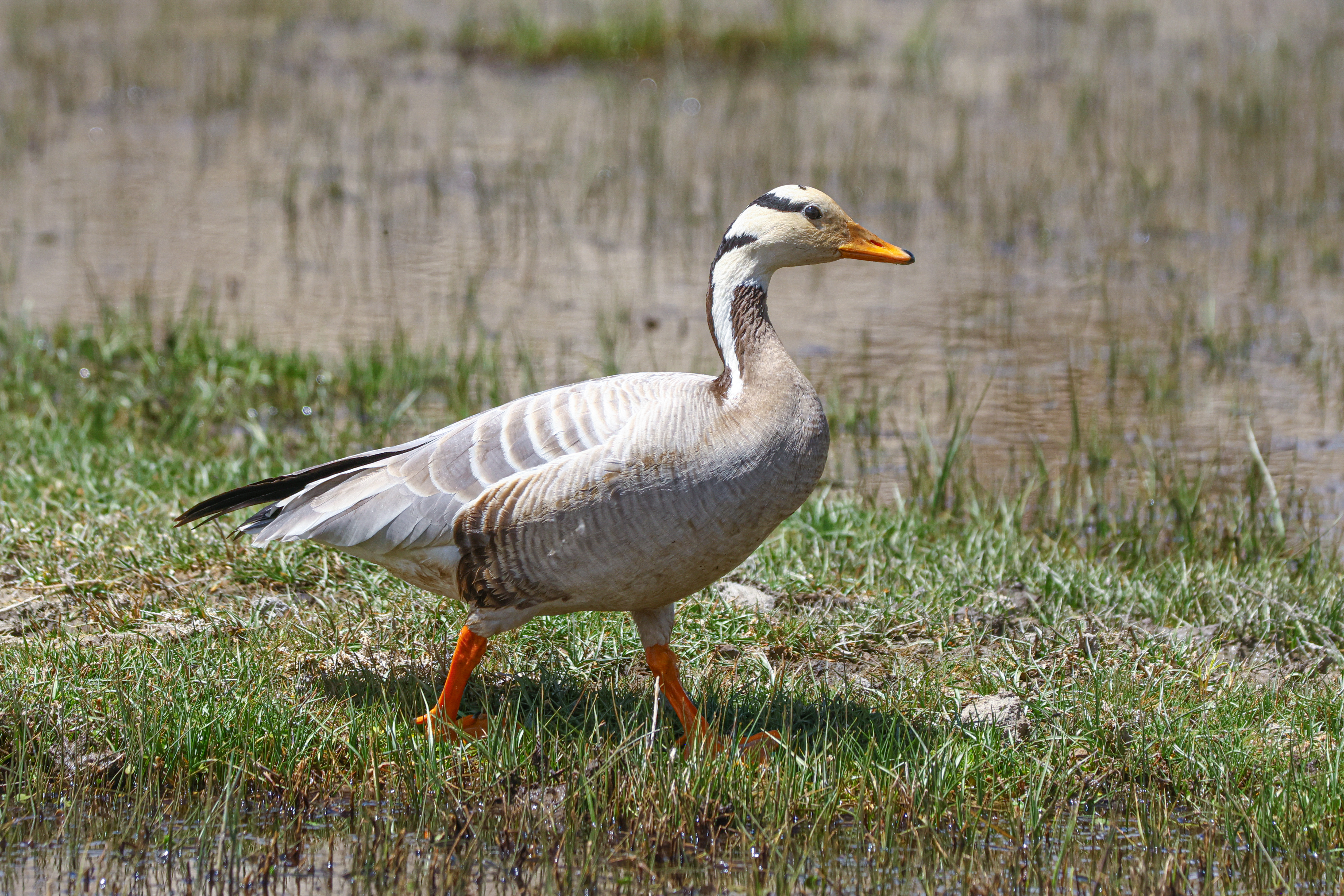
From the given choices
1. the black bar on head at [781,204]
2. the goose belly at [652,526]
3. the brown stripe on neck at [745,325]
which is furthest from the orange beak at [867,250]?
the goose belly at [652,526]

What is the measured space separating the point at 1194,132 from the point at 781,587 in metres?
9.95

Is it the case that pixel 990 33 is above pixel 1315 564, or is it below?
above

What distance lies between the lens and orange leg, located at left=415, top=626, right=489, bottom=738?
13.3 feet

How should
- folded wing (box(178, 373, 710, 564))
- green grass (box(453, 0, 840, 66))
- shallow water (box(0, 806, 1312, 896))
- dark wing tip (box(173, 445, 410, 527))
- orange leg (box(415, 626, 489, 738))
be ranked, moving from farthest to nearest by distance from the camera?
1. green grass (box(453, 0, 840, 66))
2. dark wing tip (box(173, 445, 410, 527))
3. orange leg (box(415, 626, 489, 738))
4. folded wing (box(178, 373, 710, 564))
5. shallow water (box(0, 806, 1312, 896))

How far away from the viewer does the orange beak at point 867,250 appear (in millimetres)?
4078

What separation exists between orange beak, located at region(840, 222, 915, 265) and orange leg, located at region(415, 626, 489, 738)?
157 centimetres

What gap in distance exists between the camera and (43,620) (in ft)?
15.3

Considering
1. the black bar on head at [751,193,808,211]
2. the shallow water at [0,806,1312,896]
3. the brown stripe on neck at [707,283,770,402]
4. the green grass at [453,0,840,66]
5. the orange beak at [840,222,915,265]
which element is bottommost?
the shallow water at [0,806,1312,896]

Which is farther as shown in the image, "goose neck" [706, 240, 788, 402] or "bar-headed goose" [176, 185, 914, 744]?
"goose neck" [706, 240, 788, 402]

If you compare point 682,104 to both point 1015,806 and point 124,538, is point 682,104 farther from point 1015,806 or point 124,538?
point 1015,806

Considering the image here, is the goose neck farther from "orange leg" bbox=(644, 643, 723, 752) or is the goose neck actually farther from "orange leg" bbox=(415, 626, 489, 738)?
"orange leg" bbox=(415, 626, 489, 738)

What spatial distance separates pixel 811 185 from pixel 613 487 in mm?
8467

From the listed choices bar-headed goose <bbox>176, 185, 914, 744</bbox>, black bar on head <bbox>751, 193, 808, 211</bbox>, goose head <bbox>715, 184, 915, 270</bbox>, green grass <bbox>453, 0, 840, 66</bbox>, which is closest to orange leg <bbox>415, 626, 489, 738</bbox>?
bar-headed goose <bbox>176, 185, 914, 744</bbox>

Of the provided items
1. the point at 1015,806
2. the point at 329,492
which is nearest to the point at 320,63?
the point at 329,492
